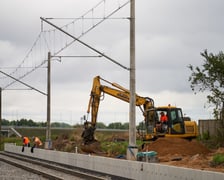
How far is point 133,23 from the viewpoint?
30.9 metres

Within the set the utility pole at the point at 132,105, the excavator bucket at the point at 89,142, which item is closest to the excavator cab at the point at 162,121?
the excavator bucket at the point at 89,142

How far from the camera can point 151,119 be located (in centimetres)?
4275

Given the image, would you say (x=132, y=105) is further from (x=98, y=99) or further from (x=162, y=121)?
(x=98, y=99)

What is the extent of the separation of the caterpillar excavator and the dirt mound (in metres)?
2.05

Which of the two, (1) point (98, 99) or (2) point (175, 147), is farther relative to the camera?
(1) point (98, 99)

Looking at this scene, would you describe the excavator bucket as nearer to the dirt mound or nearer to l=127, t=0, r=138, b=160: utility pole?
the dirt mound

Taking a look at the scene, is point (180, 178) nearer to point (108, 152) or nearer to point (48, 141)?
point (108, 152)

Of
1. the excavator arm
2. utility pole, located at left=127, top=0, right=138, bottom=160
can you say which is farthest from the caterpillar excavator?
utility pole, located at left=127, top=0, right=138, bottom=160

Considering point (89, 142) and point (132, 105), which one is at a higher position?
point (132, 105)

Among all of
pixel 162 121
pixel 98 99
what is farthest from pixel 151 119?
pixel 98 99

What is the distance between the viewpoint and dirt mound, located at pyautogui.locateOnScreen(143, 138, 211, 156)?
39.5 m

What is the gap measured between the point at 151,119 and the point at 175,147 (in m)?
3.38

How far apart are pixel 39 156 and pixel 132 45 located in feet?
88.1

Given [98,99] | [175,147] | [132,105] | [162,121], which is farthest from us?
[98,99]
